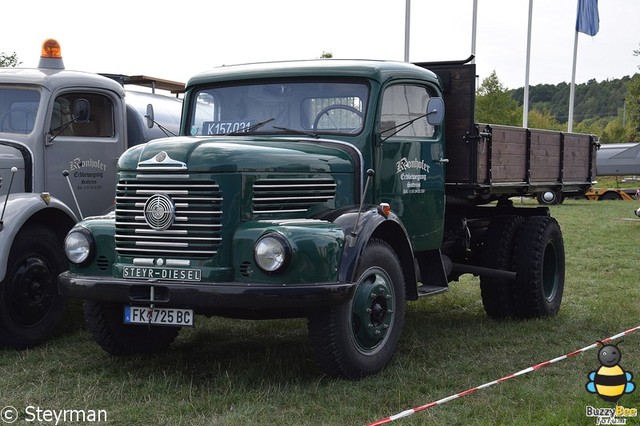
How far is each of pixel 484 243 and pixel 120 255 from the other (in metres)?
3.99

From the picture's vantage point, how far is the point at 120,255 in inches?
234

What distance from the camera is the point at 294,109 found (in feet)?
22.1

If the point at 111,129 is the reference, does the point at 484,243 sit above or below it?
below

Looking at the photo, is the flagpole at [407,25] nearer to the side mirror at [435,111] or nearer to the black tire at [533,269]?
the black tire at [533,269]

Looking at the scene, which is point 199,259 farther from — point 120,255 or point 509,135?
point 509,135

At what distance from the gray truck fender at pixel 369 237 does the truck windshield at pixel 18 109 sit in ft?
10.5

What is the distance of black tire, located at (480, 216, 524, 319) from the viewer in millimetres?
8594

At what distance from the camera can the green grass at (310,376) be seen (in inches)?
204

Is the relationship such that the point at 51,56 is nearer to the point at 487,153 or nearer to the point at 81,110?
the point at 81,110

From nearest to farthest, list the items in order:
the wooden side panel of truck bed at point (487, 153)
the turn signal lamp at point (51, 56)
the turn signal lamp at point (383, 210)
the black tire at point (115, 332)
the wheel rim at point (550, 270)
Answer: the turn signal lamp at point (383, 210)
the black tire at point (115, 332)
the wooden side panel of truck bed at point (487, 153)
the turn signal lamp at point (51, 56)
the wheel rim at point (550, 270)

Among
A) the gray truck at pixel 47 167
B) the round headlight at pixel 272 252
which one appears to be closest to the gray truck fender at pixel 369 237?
the round headlight at pixel 272 252

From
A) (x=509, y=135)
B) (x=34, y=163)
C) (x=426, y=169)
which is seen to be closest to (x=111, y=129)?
(x=34, y=163)

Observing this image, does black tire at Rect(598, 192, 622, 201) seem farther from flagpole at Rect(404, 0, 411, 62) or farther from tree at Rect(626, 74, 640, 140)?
tree at Rect(626, 74, 640, 140)

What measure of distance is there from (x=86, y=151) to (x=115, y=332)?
2102 mm
